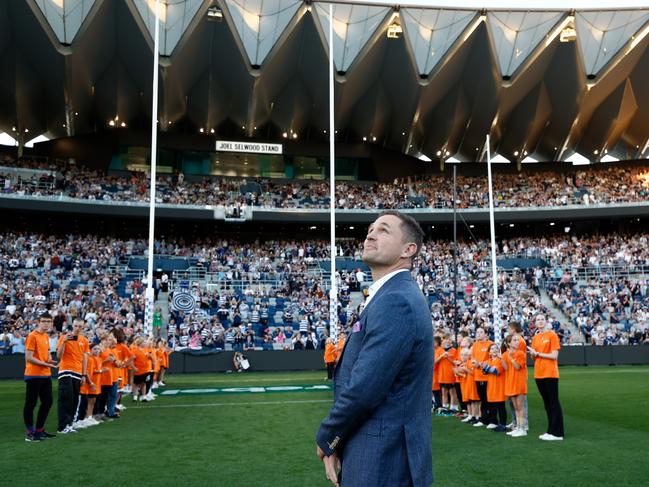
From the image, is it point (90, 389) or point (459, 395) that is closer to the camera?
point (90, 389)

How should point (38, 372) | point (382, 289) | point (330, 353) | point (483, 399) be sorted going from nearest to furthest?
point (382, 289) < point (38, 372) < point (483, 399) < point (330, 353)

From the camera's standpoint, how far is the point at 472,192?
51938 millimetres

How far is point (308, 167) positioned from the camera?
54.0 metres

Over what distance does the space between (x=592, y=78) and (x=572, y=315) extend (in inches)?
762

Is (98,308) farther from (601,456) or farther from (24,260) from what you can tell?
(601,456)

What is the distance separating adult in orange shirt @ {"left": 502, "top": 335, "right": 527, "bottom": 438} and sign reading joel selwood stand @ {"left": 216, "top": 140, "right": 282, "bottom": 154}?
3859cm

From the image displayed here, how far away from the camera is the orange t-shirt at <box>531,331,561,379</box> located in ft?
33.2

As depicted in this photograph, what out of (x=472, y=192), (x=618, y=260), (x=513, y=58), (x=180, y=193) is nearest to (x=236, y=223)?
(x=180, y=193)

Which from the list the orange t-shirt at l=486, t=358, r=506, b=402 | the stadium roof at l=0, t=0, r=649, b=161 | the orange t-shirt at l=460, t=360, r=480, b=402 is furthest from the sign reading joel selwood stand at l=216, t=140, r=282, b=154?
the orange t-shirt at l=486, t=358, r=506, b=402

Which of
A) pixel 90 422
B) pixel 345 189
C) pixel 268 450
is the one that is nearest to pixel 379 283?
pixel 268 450

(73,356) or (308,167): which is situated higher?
(308,167)

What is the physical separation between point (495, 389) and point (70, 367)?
7.80 m

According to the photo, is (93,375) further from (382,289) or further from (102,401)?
(382,289)

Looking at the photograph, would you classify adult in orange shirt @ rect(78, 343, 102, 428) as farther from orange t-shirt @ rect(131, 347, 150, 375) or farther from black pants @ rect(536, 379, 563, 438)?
black pants @ rect(536, 379, 563, 438)
